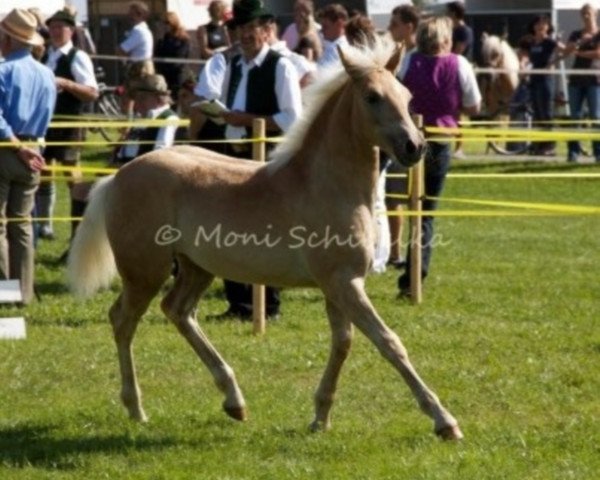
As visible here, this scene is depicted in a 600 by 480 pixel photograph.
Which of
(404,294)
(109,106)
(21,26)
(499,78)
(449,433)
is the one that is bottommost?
(109,106)

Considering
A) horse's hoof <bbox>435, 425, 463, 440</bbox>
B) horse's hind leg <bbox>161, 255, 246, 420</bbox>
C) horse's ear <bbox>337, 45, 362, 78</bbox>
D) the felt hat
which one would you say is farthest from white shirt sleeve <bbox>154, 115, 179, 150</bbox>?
horse's hoof <bbox>435, 425, 463, 440</bbox>

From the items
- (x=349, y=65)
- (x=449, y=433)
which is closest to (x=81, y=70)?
(x=349, y=65)

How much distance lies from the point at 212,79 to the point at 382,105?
15.0ft

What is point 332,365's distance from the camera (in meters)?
8.80

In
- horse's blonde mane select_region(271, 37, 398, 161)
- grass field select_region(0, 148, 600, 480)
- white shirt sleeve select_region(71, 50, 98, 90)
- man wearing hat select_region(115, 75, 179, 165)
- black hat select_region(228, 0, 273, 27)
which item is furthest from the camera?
white shirt sleeve select_region(71, 50, 98, 90)

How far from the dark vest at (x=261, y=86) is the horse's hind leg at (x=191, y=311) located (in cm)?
300

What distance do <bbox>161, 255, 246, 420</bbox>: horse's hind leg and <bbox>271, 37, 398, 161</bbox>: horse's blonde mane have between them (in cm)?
85

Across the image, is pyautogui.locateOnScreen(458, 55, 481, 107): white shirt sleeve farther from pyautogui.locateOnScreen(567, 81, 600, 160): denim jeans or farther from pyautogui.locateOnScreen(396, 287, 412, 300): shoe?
pyautogui.locateOnScreen(567, 81, 600, 160): denim jeans

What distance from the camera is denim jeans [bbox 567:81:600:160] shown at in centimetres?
2453

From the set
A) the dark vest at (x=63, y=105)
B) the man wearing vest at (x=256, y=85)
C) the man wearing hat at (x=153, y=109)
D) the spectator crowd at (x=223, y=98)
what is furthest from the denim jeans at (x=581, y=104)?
the man wearing vest at (x=256, y=85)

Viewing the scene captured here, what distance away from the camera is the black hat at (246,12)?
1184 centimetres

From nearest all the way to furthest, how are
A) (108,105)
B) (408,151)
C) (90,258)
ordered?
(408,151) < (90,258) < (108,105)

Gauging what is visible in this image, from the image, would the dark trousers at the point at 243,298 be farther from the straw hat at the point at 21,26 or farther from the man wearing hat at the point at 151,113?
the straw hat at the point at 21,26

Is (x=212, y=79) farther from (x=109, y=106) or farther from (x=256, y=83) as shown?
(x=109, y=106)
